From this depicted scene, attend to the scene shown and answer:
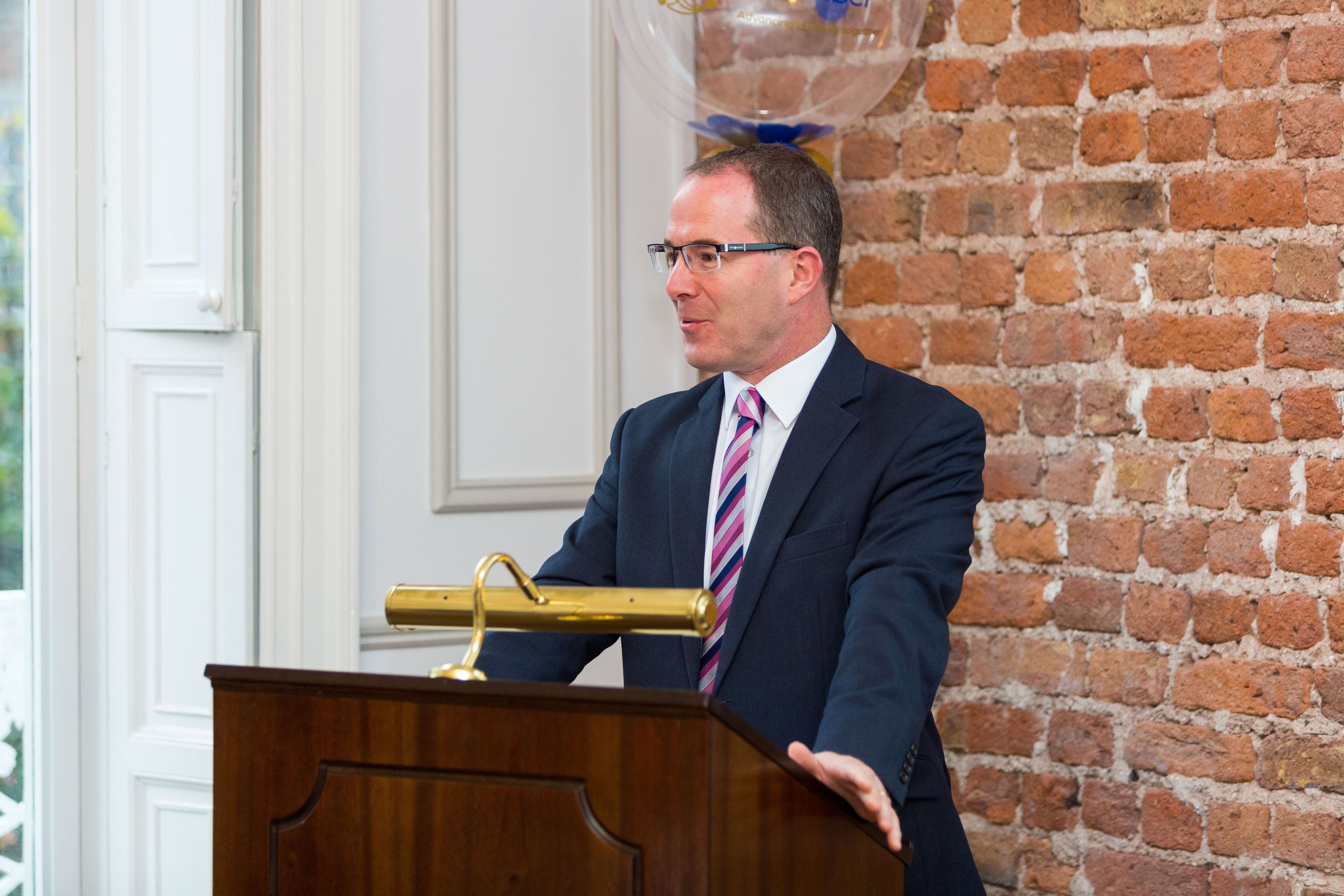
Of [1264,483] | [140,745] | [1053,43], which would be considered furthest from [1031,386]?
[140,745]

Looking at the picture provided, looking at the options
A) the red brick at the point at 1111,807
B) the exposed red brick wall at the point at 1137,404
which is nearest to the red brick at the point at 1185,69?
the exposed red brick wall at the point at 1137,404

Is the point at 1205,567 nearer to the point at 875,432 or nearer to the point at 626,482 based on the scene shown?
the point at 875,432

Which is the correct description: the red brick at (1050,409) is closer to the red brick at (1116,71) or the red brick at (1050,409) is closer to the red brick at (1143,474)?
the red brick at (1143,474)

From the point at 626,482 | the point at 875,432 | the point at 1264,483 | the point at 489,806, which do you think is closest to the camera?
the point at 489,806

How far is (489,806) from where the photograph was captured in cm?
82

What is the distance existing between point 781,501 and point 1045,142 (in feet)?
3.56

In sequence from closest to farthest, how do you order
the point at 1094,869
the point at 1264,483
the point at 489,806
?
the point at 489,806 < the point at 1264,483 < the point at 1094,869

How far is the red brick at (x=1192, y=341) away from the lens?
200 centimetres

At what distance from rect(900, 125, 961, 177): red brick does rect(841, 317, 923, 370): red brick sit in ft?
0.92

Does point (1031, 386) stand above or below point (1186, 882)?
above

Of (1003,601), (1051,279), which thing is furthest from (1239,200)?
(1003,601)

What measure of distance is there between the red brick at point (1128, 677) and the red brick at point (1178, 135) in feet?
2.78

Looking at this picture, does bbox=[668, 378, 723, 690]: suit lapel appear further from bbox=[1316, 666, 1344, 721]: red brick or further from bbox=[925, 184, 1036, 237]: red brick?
bbox=[1316, 666, 1344, 721]: red brick

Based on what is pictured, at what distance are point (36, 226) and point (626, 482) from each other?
1.33m
